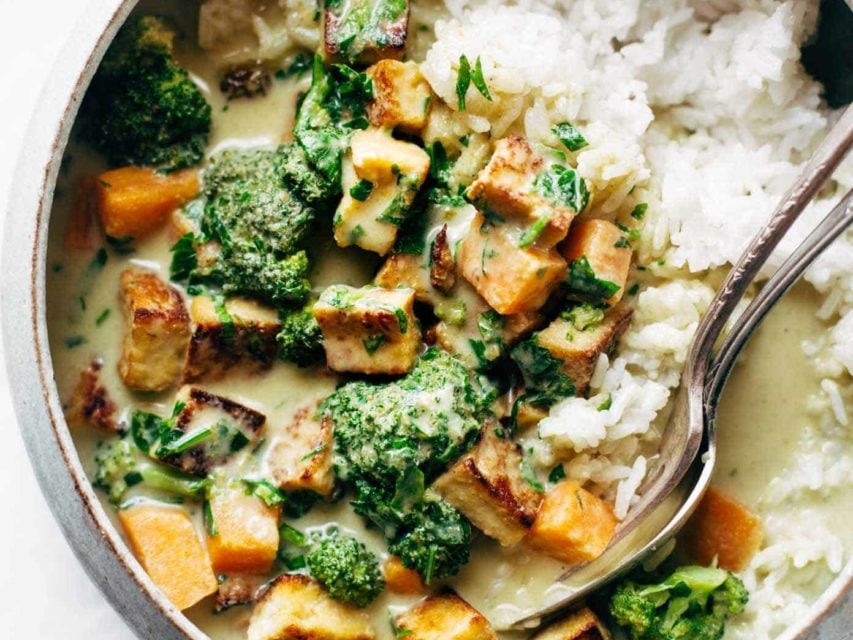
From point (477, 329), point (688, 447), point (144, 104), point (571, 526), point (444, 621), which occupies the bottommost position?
point (444, 621)

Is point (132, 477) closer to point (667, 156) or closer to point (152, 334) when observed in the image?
point (152, 334)

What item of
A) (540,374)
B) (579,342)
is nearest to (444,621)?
(540,374)

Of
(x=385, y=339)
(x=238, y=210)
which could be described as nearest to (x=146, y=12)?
(x=238, y=210)

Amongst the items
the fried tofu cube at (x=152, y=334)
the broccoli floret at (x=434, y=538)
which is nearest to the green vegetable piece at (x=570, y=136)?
the broccoli floret at (x=434, y=538)

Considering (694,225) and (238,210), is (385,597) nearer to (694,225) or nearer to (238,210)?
(238,210)

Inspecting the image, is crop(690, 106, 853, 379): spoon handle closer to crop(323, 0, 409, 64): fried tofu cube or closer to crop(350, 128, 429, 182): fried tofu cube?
crop(350, 128, 429, 182): fried tofu cube

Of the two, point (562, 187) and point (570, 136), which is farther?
point (570, 136)

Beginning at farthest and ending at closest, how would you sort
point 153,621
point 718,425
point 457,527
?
1. point 718,425
2. point 457,527
3. point 153,621

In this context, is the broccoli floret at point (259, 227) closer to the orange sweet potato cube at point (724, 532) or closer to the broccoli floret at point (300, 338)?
the broccoli floret at point (300, 338)
